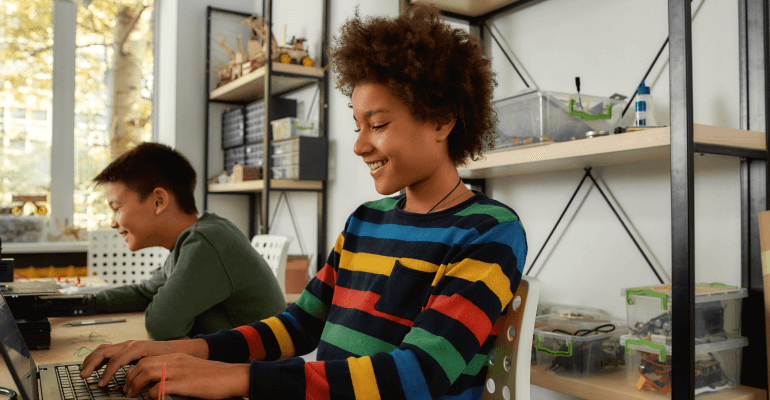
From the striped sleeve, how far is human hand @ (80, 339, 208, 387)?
0.06m

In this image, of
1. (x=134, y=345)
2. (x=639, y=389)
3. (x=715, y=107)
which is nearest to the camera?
(x=134, y=345)

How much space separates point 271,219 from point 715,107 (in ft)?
8.72

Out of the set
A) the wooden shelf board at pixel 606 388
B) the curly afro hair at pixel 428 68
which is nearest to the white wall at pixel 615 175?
the wooden shelf board at pixel 606 388

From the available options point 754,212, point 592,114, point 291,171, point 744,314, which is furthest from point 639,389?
point 291,171

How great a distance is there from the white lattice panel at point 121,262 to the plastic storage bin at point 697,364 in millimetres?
2047

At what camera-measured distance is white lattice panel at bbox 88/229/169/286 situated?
267cm

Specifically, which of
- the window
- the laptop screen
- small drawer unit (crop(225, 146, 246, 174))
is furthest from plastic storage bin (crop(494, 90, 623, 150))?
the window

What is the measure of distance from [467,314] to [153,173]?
3.53ft

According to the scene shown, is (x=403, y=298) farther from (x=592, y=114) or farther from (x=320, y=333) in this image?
(x=592, y=114)

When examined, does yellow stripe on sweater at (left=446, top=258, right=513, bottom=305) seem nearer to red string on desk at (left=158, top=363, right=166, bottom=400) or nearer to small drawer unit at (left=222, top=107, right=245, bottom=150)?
red string on desk at (left=158, top=363, right=166, bottom=400)

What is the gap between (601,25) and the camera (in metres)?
1.75

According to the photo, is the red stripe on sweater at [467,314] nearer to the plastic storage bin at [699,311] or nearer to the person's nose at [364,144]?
the person's nose at [364,144]

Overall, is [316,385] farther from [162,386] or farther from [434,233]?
[434,233]

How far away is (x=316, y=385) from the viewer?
0.67 meters
